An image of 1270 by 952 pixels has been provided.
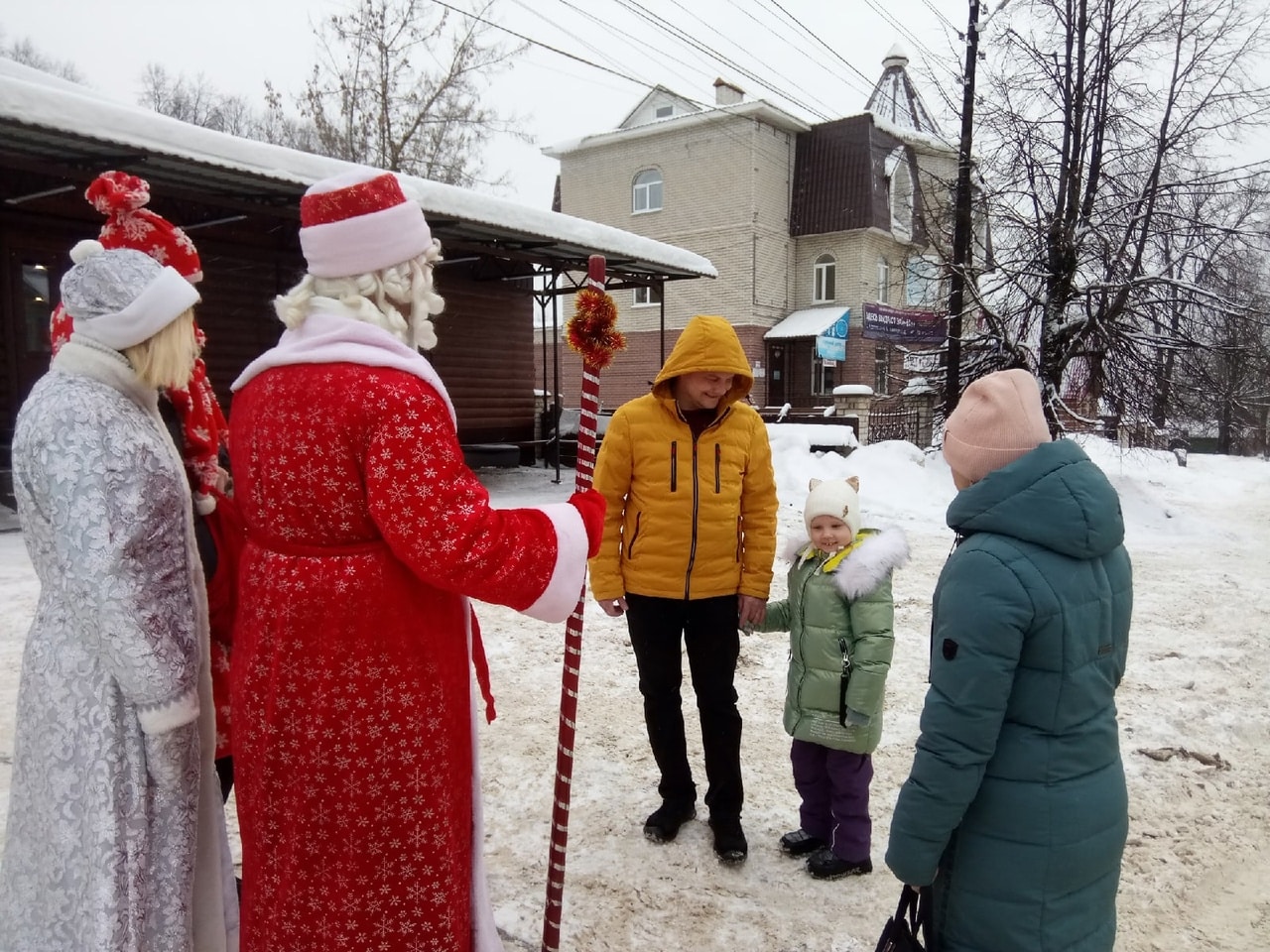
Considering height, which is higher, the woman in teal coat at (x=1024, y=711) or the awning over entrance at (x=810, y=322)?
the awning over entrance at (x=810, y=322)

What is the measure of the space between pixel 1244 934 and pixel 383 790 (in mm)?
2844

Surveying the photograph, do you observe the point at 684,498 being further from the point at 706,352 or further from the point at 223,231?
the point at 223,231

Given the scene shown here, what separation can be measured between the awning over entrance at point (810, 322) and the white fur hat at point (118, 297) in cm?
2370

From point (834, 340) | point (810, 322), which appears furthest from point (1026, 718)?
point (810, 322)

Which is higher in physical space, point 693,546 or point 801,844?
point 693,546

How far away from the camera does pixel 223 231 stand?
36.7 ft

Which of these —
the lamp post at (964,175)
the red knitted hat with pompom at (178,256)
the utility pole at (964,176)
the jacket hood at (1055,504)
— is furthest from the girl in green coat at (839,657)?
the lamp post at (964,175)

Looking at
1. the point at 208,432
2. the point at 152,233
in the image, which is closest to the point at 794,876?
the point at 208,432

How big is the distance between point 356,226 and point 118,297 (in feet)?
1.91

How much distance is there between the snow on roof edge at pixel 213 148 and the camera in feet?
21.7

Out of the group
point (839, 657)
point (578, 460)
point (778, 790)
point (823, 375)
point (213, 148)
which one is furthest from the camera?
point (823, 375)

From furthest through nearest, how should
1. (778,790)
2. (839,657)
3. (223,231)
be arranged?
(223,231), (778,790), (839,657)

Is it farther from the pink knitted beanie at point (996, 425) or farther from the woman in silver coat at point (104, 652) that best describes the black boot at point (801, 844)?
the woman in silver coat at point (104, 652)

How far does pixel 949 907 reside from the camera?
6.12ft
